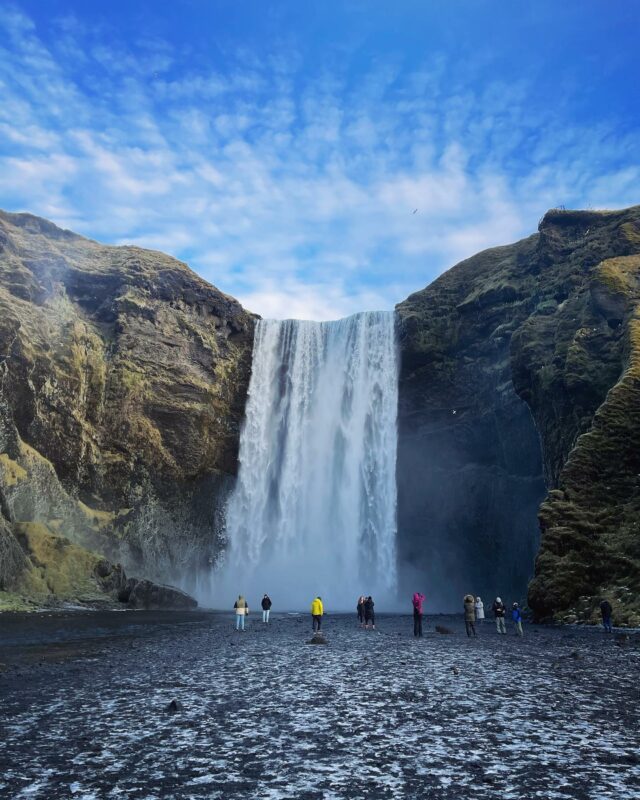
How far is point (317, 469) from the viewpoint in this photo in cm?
6312

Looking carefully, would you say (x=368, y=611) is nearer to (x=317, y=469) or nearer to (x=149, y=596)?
(x=149, y=596)

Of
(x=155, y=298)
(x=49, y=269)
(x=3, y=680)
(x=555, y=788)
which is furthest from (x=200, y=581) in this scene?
(x=555, y=788)

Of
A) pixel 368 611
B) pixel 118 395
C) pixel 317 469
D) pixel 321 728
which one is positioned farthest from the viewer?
pixel 317 469

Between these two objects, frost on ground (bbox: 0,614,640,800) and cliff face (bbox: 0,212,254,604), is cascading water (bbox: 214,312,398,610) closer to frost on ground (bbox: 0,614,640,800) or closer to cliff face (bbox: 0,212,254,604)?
cliff face (bbox: 0,212,254,604)

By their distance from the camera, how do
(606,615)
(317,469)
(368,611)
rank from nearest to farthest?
(606,615)
(368,611)
(317,469)

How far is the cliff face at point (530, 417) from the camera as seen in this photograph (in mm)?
33250

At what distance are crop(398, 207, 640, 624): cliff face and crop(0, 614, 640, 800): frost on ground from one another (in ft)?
59.6

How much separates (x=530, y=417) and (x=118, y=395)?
3838 cm

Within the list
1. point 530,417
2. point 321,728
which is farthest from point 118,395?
point 321,728

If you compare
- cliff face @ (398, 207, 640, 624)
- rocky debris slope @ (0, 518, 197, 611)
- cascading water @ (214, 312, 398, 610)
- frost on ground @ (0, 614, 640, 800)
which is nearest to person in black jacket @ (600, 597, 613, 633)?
cliff face @ (398, 207, 640, 624)

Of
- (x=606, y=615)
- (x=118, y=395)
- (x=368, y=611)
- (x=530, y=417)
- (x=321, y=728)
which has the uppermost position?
(x=118, y=395)

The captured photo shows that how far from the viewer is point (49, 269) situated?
61.2m

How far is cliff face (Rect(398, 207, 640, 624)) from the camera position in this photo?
3325cm

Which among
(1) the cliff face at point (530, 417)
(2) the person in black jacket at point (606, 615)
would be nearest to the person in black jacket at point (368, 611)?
(2) the person in black jacket at point (606, 615)
